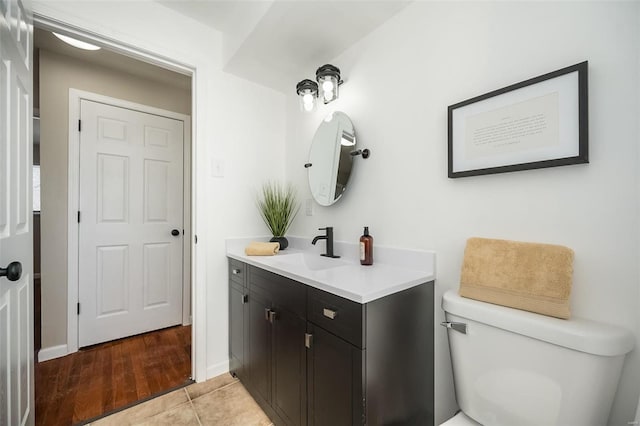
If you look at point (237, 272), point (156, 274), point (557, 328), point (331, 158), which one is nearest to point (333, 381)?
point (557, 328)

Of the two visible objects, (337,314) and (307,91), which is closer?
(337,314)

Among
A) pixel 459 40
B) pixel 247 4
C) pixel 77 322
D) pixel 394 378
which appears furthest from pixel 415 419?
pixel 77 322

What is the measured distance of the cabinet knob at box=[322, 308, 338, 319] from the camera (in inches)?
39.3

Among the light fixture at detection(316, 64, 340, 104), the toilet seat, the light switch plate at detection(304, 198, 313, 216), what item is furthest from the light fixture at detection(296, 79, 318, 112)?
the toilet seat

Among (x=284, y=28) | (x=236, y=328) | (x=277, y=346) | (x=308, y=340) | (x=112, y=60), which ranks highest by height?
(x=112, y=60)

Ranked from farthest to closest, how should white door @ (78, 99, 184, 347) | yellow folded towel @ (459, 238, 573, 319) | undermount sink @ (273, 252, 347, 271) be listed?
white door @ (78, 99, 184, 347) → undermount sink @ (273, 252, 347, 271) → yellow folded towel @ (459, 238, 573, 319)

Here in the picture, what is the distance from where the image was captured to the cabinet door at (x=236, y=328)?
5.55ft

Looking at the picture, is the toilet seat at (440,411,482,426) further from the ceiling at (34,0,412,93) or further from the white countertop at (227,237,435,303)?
the ceiling at (34,0,412,93)

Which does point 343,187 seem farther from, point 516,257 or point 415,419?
point 415,419

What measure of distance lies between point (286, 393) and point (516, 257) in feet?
3.77

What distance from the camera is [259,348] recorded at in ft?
4.89

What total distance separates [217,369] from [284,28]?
2205 millimetres

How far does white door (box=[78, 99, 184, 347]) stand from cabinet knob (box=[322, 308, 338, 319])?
2.12m

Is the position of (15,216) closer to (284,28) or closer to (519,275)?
(284,28)
